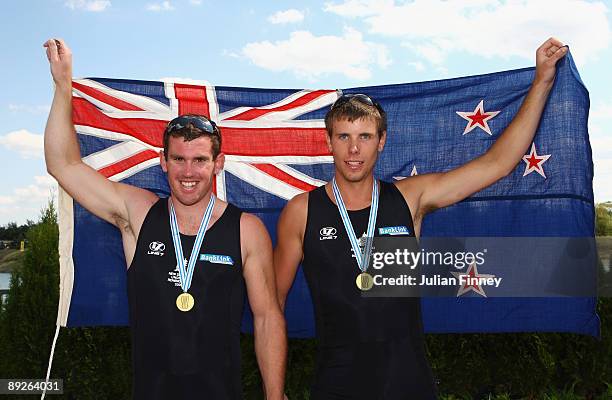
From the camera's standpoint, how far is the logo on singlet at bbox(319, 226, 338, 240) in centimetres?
475

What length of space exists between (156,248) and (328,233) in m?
1.21

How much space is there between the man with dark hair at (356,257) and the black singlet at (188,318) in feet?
1.68

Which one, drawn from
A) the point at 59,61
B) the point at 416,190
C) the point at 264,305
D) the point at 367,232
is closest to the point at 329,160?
the point at 416,190

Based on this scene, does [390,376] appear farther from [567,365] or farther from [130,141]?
[567,365]

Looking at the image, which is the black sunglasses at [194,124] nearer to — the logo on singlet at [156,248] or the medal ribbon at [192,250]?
the medal ribbon at [192,250]

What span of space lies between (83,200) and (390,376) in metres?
2.51

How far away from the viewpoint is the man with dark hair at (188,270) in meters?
4.46

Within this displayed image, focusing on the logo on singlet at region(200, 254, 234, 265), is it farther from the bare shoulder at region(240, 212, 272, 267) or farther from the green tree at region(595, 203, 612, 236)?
the green tree at region(595, 203, 612, 236)

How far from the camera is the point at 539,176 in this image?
602cm

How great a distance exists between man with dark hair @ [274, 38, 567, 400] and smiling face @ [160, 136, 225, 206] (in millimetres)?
741

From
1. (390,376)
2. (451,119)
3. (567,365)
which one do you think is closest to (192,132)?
(390,376)

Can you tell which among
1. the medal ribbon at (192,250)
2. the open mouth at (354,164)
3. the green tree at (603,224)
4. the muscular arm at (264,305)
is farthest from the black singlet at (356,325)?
the green tree at (603,224)

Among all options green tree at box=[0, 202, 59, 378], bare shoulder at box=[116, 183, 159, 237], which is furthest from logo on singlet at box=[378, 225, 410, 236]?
green tree at box=[0, 202, 59, 378]

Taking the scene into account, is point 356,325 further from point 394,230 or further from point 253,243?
point 253,243
